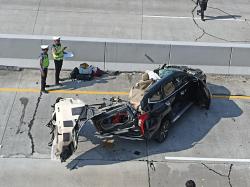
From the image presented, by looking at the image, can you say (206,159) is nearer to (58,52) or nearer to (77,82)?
(77,82)

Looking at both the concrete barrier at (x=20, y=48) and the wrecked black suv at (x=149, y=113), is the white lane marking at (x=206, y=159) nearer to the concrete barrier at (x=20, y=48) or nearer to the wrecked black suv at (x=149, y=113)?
the wrecked black suv at (x=149, y=113)

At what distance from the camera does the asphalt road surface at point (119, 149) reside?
11930 mm

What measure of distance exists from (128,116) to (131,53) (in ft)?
13.6

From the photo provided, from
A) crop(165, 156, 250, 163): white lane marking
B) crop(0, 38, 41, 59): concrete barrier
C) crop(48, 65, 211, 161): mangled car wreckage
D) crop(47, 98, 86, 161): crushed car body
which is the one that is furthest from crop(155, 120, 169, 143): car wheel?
crop(0, 38, 41, 59): concrete barrier

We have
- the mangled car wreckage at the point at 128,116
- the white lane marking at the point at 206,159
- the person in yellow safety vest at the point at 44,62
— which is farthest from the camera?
the person in yellow safety vest at the point at 44,62

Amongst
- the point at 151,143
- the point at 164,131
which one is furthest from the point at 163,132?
the point at 151,143

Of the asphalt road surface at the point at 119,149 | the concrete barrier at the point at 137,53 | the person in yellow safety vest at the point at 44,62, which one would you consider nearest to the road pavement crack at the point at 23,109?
the asphalt road surface at the point at 119,149

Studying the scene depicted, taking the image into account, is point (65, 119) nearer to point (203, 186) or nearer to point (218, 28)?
point (203, 186)

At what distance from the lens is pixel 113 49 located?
53.0 feet

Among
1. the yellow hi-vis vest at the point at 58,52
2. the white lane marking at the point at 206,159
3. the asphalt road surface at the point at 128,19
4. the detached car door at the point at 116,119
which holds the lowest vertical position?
the white lane marking at the point at 206,159

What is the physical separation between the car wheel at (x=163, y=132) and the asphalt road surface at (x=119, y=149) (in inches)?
6.8

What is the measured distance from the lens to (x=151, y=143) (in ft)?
43.0

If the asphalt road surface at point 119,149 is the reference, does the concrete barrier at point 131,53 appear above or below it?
above

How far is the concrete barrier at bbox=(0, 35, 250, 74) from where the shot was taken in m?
16.0
